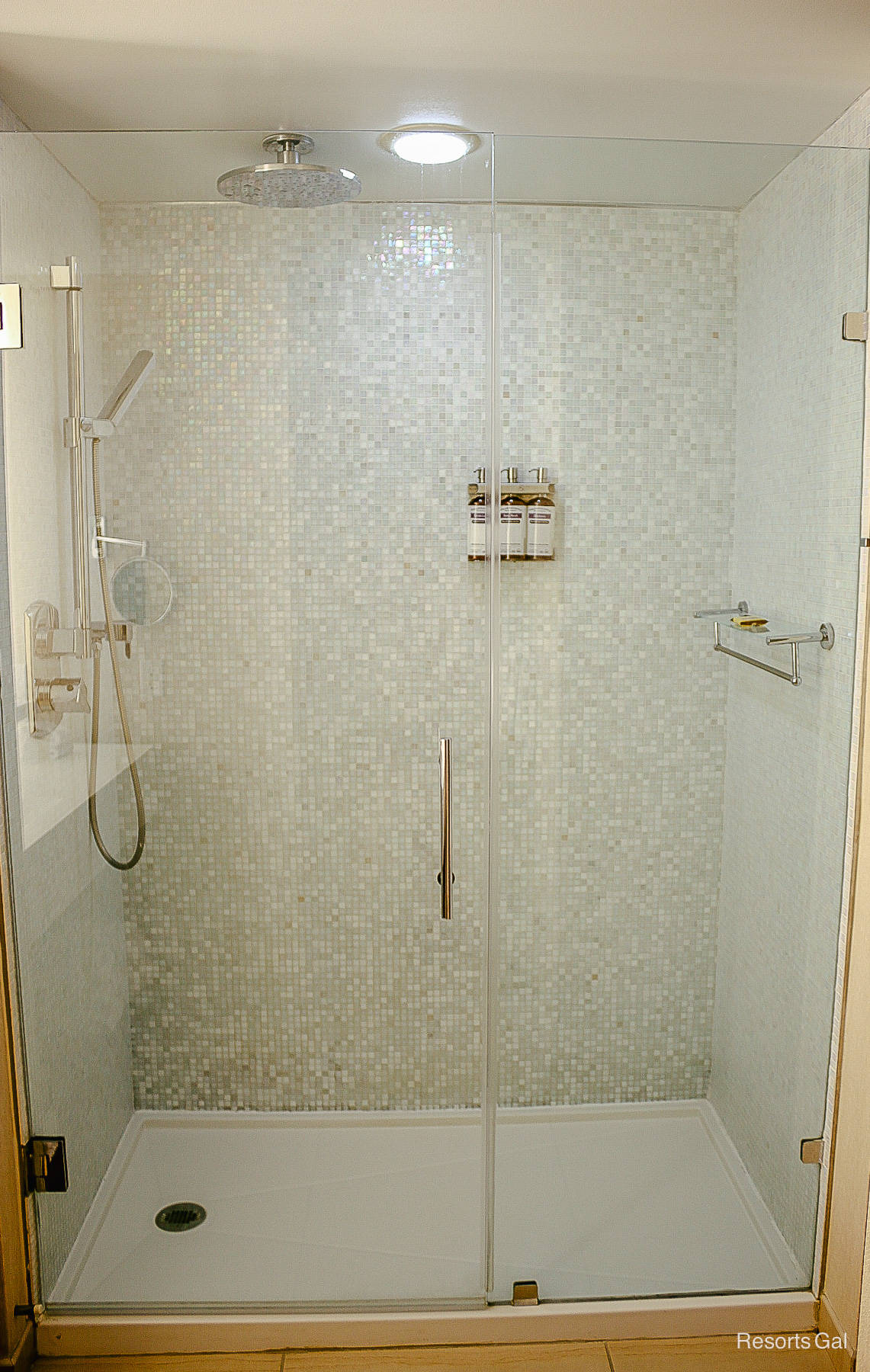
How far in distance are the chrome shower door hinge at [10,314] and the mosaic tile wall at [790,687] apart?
134 centimetres

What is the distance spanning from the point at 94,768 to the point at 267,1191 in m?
0.95

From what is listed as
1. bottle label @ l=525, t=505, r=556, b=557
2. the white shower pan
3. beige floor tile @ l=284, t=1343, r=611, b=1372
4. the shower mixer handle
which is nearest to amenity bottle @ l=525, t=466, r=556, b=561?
bottle label @ l=525, t=505, r=556, b=557

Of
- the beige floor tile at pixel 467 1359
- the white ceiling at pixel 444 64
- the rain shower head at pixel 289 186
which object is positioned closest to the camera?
the white ceiling at pixel 444 64

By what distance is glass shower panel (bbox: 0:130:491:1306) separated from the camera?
1.89 metres

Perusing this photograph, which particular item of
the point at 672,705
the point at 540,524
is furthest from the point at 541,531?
the point at 672,705

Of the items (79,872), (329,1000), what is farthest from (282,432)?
(329,1000)

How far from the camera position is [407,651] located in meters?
2.00

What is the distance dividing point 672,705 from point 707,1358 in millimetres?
1322

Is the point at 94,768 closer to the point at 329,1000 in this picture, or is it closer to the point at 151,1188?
the point at 329,1000

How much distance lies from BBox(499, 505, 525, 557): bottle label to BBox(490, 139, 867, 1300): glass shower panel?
0.02 m

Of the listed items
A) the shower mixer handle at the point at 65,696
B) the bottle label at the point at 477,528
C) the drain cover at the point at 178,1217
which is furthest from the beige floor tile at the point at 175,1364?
the bottle label at the point at 477,528

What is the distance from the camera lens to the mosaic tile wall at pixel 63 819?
6.22 feet

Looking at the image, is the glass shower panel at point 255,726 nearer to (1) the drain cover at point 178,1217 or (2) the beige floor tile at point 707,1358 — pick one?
(1) the drain cover at point 178,1217

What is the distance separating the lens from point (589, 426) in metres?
1.95
